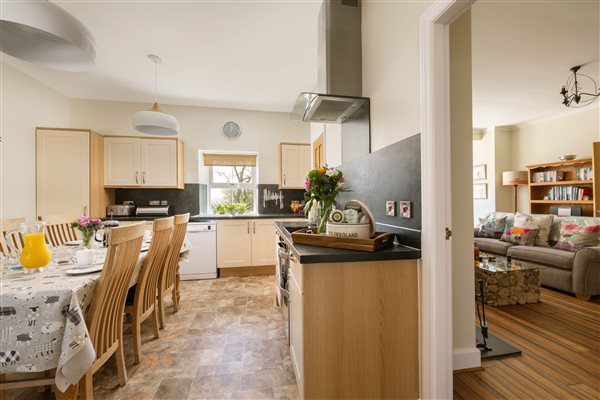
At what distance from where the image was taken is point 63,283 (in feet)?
4.28

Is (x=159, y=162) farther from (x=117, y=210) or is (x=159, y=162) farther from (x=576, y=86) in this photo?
(x=576, y=86)

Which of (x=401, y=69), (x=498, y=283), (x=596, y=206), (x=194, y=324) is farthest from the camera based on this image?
(x=596, y=206)

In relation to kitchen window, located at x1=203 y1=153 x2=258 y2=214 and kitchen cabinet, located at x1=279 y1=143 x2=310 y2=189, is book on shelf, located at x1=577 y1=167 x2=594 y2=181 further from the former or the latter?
kitchen window, located at x1=203 y1=153 x2=258 y2=214

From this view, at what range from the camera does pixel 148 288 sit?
202 cm

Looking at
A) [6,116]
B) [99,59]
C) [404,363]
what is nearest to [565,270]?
Result: [404,363]

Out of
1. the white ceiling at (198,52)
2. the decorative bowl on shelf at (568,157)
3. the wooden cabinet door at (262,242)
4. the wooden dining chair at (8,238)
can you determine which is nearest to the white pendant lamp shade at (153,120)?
the white ceiling at (198,52)

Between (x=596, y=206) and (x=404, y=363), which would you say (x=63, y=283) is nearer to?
(x=404, y=363)

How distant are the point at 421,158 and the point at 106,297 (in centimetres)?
182

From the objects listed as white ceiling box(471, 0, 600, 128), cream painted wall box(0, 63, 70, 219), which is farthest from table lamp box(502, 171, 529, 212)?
cream painted wall box(0, 63, 70, 219)

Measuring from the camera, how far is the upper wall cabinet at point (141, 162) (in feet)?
13.2

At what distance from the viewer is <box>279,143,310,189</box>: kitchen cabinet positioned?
4477 millimetres

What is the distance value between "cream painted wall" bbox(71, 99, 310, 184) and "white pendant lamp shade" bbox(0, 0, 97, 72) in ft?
9.42

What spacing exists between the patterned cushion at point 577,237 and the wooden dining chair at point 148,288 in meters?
4.49

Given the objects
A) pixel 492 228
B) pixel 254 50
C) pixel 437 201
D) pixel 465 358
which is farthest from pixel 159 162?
pixel 492 228
